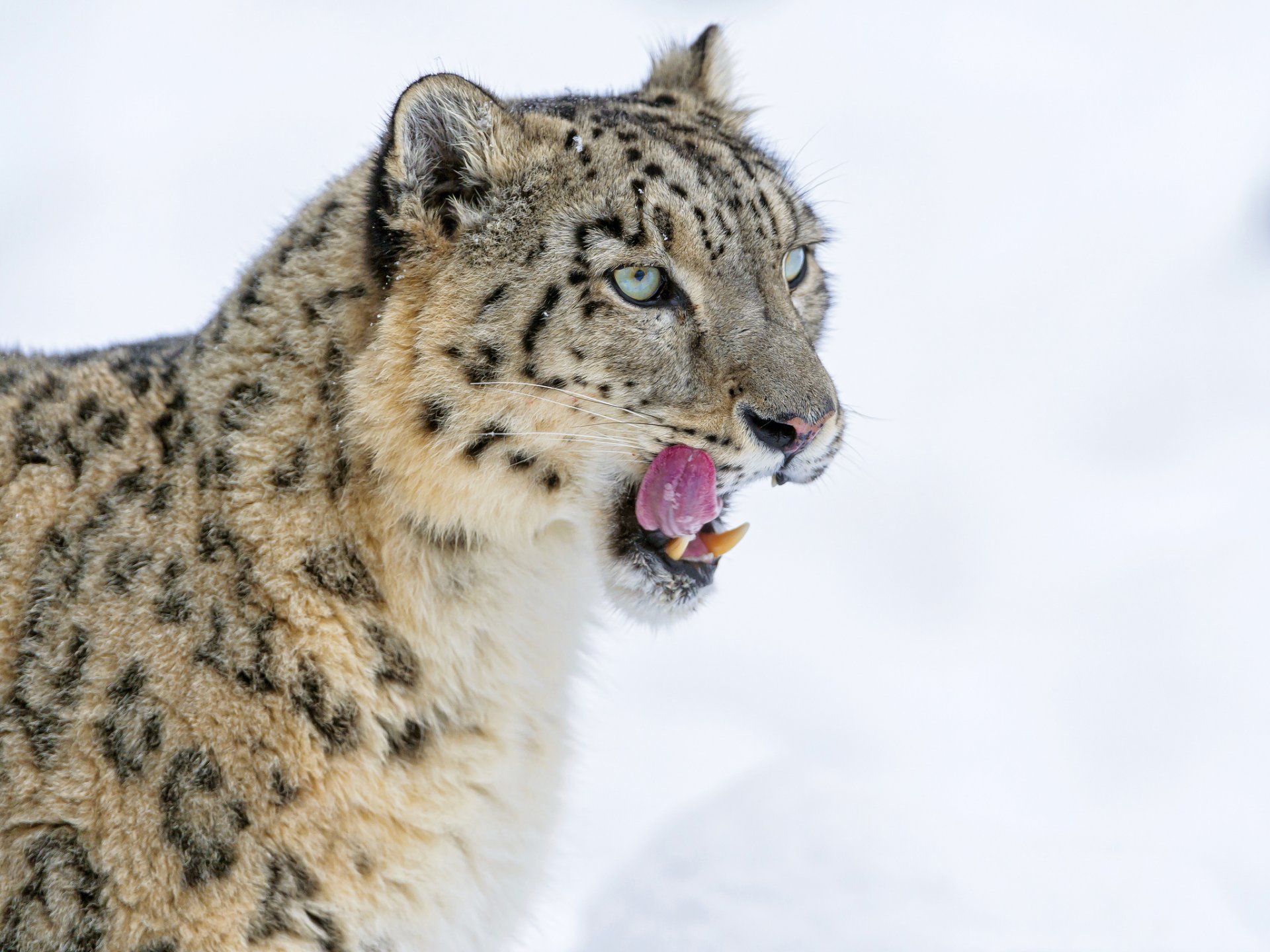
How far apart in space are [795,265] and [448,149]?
3.50 feet

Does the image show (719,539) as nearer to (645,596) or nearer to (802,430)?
(645,596)

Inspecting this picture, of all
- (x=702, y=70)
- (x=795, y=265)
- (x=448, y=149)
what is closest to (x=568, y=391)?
(x=448, y=149)

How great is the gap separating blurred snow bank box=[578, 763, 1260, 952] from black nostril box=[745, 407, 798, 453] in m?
2.77

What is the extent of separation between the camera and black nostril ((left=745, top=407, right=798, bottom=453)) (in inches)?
121

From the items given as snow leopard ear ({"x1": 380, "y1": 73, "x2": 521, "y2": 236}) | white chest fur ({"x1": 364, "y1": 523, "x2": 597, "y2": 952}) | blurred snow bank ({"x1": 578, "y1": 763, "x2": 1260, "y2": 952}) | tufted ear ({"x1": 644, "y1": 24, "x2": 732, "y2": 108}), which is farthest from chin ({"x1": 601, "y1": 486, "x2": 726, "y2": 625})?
blurred snow bank ({"x1": 578, "y1": 763, "x2": 1260, "y2": 952})

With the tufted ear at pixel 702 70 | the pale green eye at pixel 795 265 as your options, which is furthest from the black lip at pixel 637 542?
the tufted ear at pixel 702 70

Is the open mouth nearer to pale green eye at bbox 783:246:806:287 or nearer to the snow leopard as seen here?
the snow leopard

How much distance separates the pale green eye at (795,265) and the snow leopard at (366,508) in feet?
0.79

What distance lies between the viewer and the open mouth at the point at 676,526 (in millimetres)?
3107

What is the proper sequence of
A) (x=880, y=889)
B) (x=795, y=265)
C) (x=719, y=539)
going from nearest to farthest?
(x=719, y=539) → (x=795, y=265) → (x=880, y=889)

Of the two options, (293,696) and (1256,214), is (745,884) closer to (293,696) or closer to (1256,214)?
(293,696)

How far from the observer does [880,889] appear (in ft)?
17.8

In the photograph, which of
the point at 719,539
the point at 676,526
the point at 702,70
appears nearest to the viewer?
the point at 676,526

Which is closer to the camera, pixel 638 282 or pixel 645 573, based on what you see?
pixel 638 282
